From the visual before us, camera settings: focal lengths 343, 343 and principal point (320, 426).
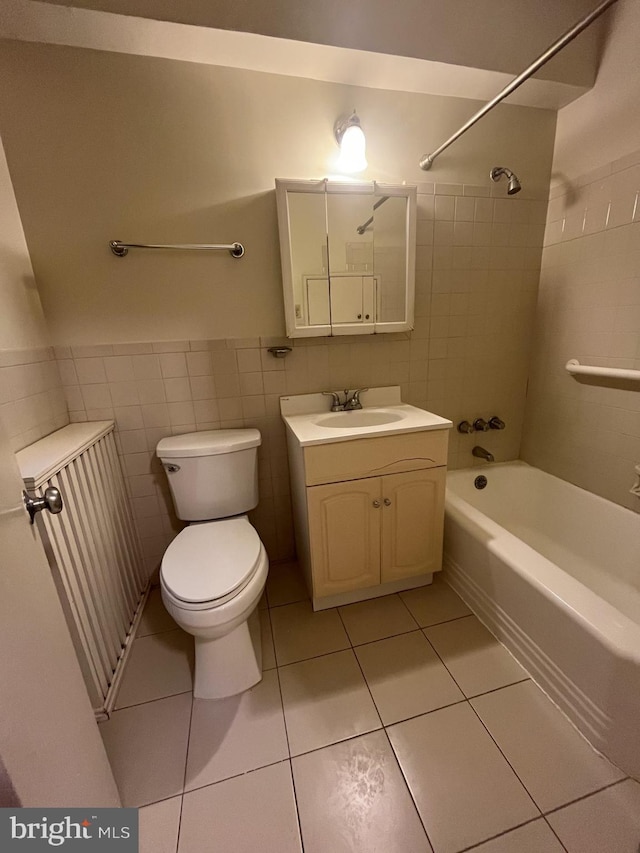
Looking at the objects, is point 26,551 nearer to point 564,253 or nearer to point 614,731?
point 614,731

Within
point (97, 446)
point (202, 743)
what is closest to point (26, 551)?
point (97, 446)

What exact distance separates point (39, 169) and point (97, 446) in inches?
39.8

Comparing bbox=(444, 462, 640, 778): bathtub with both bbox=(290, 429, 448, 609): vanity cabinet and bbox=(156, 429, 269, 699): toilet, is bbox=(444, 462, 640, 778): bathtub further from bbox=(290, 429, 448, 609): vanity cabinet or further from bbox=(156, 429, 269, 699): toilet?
bbox=(156, 429, 269, 699): toilet

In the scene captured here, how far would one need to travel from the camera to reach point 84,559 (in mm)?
1105

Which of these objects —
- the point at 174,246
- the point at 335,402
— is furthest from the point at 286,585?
the point at 174,246

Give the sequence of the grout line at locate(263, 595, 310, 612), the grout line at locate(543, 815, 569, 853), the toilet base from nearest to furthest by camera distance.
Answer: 1. the grout line at locate(543, 815, 569, 853)
2. the toilet base
3. the grout line at locate(263, 595, 310, 612)

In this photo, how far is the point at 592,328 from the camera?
1.57 metres

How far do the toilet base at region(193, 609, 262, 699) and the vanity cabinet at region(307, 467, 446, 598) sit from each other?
0.37 m

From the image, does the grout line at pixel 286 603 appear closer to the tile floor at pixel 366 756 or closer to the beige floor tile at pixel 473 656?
Answer: the tile floor at pixel 366 756

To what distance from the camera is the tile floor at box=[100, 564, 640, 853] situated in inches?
33.1

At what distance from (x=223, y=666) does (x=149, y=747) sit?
28 cm

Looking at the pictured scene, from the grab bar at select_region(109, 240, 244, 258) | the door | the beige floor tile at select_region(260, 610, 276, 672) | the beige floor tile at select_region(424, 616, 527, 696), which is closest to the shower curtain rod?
the grab bar at select_region(109, 240, 244, 258)

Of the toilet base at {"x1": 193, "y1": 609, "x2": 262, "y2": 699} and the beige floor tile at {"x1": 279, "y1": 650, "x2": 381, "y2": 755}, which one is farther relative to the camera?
the toilet base at {"x1": 193, "y1": 609, "x2": 262, "y2": 699}

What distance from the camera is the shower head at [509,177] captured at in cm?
134
